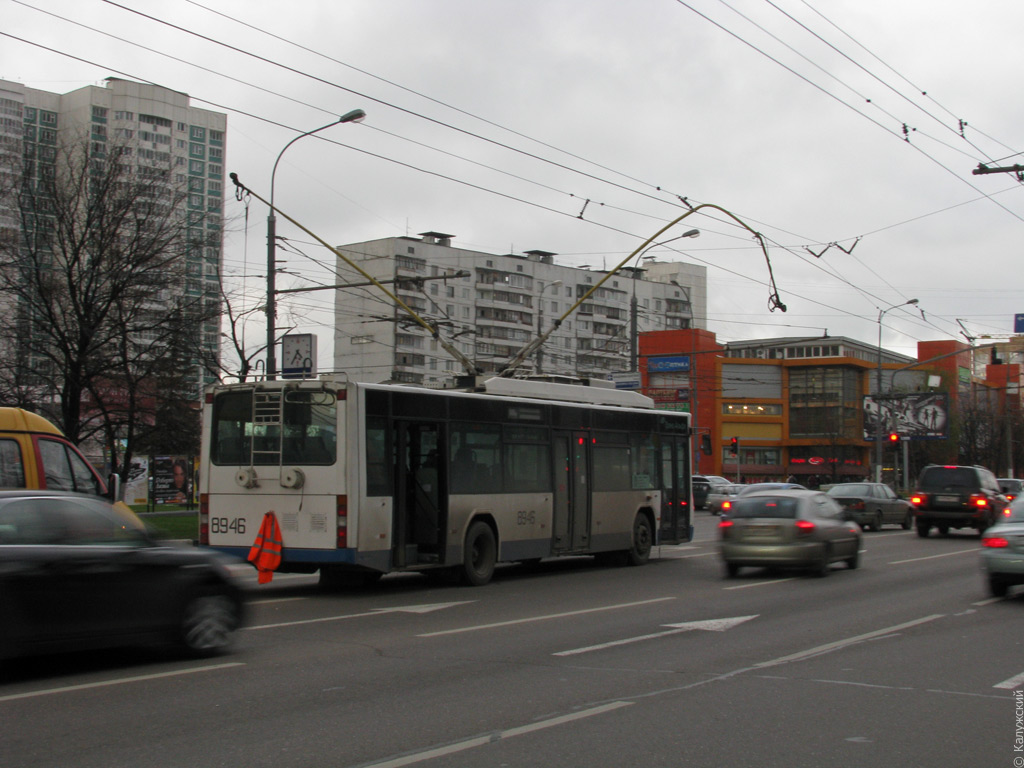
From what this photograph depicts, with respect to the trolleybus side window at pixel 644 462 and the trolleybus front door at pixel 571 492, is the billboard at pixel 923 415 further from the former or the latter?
the trolleybus front door at pixel 571 492

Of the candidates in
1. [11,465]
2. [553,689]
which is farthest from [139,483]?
[553,689]

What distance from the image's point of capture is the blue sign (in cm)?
8550

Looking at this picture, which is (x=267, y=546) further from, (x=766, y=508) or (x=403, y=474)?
(x=766, y=508)

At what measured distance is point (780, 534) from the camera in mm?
17156

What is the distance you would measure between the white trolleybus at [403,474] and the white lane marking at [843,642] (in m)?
5.97

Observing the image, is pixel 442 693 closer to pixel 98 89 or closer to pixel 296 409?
pixel 296 409

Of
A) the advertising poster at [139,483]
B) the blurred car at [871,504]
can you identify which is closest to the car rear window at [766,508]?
the blurred car at [871,504]

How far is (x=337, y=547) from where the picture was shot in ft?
Answer: 44.8

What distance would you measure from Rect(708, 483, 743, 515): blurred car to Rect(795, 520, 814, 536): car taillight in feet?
95.4

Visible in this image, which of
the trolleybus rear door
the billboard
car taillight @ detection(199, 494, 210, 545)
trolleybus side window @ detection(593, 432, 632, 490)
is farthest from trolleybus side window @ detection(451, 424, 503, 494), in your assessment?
the billboard

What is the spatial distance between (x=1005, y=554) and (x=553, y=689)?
8375mm

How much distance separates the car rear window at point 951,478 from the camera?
95.3 ft

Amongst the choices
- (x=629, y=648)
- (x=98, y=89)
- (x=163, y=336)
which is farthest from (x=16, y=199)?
(x=98, y=89)

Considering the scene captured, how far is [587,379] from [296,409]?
23.6 ft
